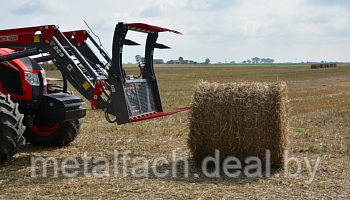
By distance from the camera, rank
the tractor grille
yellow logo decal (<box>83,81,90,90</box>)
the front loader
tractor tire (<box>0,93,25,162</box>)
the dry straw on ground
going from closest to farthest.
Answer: the dry straw on ground → tractor tire (<box>0,93,25,162</box>) → the front loader → yellow logo decal (<box>83,81,90,90</box>) → the tractor grille

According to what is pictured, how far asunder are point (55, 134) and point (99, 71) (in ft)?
5.48

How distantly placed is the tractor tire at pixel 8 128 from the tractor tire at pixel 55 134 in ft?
Answer: 4.29

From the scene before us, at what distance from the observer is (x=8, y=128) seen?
210 inches

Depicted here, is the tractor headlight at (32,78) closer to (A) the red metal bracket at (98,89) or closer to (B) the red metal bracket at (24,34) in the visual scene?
(B) the red metal bracket at (24,34)

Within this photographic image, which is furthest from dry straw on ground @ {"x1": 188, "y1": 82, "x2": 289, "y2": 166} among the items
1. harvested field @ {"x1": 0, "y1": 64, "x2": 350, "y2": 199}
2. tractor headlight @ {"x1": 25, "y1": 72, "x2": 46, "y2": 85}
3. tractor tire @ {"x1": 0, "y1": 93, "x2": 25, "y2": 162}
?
tractor headlight @ {"x1": 25, "y1": 72, "x2": 46, "y2": 85}

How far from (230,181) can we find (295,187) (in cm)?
90

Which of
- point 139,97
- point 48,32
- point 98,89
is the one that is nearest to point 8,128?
point 98,89

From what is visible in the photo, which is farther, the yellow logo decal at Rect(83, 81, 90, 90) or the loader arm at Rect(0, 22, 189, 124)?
the yellow logo decal at Rect(83, 81, 90, 90)

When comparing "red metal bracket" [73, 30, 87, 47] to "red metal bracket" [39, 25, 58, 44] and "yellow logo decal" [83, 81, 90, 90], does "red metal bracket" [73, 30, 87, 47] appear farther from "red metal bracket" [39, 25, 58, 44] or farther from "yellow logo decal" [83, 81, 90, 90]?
"yellow logo decal" [83, 81, 90, 90]

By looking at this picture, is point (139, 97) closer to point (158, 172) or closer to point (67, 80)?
point (67, 80)

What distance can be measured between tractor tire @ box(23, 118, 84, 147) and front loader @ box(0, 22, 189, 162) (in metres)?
0.02

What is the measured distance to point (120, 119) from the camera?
567 cm

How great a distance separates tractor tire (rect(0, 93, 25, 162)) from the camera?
5.32 meters

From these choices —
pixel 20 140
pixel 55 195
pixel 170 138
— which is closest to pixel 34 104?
pixel 20 140
